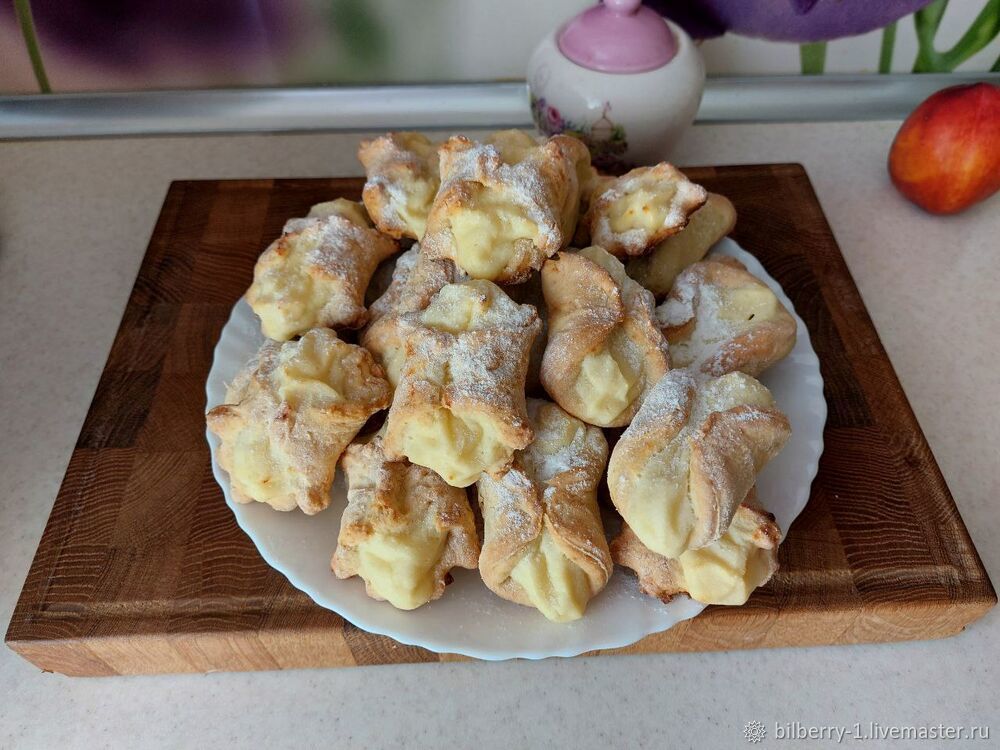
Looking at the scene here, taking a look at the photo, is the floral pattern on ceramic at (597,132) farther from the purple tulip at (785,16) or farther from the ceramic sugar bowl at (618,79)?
the purple tulip at (785,16)

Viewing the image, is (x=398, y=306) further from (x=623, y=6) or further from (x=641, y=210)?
(x=623, y=6)

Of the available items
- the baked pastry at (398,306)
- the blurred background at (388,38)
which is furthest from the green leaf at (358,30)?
the baked pastry at (398,306)

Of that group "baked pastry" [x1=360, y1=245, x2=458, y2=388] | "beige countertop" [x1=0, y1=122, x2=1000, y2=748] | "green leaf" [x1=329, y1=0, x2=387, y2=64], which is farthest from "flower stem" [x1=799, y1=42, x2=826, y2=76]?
"baked pastry" [x1=360, y1=245, x2=458, y2=388]

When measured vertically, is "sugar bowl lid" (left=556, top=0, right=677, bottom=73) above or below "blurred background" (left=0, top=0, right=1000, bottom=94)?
above

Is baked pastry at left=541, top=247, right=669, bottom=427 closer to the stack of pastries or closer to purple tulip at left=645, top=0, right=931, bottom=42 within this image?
the stack of pastries

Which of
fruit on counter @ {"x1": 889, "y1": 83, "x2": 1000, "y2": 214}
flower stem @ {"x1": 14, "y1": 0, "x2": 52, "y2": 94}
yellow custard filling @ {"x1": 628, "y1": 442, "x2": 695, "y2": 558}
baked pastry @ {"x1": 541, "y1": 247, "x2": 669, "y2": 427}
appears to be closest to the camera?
yellow custard filling @ {"x1": 628, "y1": 442, "x2": 695, "y2": 558}

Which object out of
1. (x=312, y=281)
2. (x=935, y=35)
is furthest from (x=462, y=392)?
(x=935, y=35)
